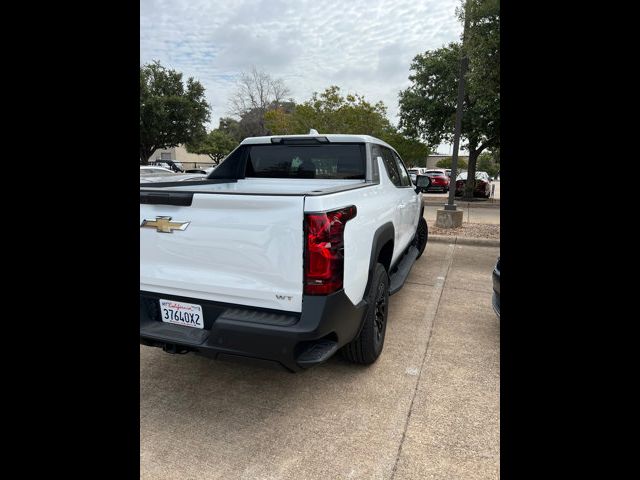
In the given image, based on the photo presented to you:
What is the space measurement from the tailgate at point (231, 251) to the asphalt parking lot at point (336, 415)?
84 cm

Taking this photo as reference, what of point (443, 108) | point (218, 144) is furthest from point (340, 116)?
point (218, 144)

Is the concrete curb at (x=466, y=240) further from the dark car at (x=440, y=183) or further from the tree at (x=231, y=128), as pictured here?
the tree at (x=231, y=128)

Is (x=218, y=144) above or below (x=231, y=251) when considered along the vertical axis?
above

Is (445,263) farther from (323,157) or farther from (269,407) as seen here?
(269,407)

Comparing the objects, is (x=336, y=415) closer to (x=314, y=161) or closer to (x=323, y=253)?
(x=323, y=253)

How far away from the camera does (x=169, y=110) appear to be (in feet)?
93.2

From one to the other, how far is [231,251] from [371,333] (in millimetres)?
1347

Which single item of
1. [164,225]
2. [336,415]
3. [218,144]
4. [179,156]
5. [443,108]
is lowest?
[336,415]

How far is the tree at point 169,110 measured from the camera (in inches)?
1085

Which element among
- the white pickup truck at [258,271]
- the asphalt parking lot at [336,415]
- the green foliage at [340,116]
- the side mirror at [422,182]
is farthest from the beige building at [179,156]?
the white pickup truck at [258,271]
